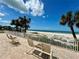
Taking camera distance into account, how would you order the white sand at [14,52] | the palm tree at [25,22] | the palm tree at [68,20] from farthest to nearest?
1. the palm tree at [25,22]
2. the palm tree at [68,20]
3. the white sand at [14,52]

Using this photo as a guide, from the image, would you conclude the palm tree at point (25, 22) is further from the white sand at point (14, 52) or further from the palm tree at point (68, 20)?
the white sand at point (14, 52)

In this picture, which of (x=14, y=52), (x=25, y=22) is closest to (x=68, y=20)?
(x=14, y=52)

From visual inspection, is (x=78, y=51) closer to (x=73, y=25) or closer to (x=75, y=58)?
(x=75, y=58)

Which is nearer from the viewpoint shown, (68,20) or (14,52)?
(14,52)

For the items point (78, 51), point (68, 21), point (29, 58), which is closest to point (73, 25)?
point (68, 21)

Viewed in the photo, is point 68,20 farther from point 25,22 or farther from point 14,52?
point 25,22

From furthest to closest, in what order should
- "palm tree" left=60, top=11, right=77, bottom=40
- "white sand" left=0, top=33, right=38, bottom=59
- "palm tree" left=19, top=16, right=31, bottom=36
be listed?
"palm tree" left=19, top=16, right=31, bottom=36, "palm tree" left=60, top=11, right=77, bottom=40, "white sand" left=0, top=33, right=38, bottom=59

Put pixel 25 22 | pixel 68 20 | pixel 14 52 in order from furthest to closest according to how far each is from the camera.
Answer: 1. pixel 25 22
2. pixel 68 20
3. pixel 14 52

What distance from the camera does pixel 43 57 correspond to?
19.6 feet

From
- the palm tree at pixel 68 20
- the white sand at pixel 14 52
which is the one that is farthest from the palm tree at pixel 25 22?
the white sand at pixel 14 52

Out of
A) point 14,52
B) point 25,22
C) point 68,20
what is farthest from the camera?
point 25,22

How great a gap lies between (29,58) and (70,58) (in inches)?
89.5

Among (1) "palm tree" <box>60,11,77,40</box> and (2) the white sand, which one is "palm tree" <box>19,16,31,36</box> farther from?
(2) the white sand

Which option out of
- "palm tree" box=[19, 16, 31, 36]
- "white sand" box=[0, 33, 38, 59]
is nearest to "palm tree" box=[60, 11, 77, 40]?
"white sand" box=[0, 33, 38, 59]
